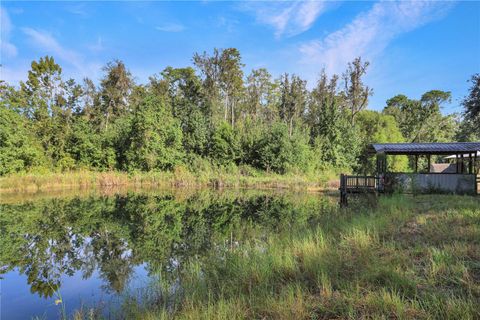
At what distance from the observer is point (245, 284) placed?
4820 mm

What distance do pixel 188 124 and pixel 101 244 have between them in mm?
27090

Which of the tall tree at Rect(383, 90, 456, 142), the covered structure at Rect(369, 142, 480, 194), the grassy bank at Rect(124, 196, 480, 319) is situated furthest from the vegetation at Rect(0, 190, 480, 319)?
the tall tree at Rect(383, 90, 456, 142)

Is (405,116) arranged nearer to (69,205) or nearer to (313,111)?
(313,111)

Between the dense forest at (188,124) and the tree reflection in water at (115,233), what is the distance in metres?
13.7

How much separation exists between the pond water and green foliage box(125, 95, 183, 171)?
1386 cm

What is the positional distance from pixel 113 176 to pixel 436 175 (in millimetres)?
25649

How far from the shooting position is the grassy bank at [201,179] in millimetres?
27641

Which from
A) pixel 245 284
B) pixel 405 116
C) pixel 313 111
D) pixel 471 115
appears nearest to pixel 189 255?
pixel 245 284

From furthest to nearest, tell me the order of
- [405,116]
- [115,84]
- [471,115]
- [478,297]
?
[405,116]
[115,84]
[471,115]
[478,297]

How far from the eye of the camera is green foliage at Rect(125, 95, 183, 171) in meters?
31.0

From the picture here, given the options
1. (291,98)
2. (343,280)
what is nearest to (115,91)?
(291,98)

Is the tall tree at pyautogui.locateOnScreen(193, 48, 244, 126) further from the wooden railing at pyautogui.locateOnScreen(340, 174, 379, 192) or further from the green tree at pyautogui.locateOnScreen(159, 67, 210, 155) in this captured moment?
the wooden railing at pyautogui.locateOnScreen(340, 174, 379, 192)

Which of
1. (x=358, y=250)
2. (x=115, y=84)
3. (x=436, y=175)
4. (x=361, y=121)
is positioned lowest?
(x=358, y=250)

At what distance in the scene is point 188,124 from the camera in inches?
1407
